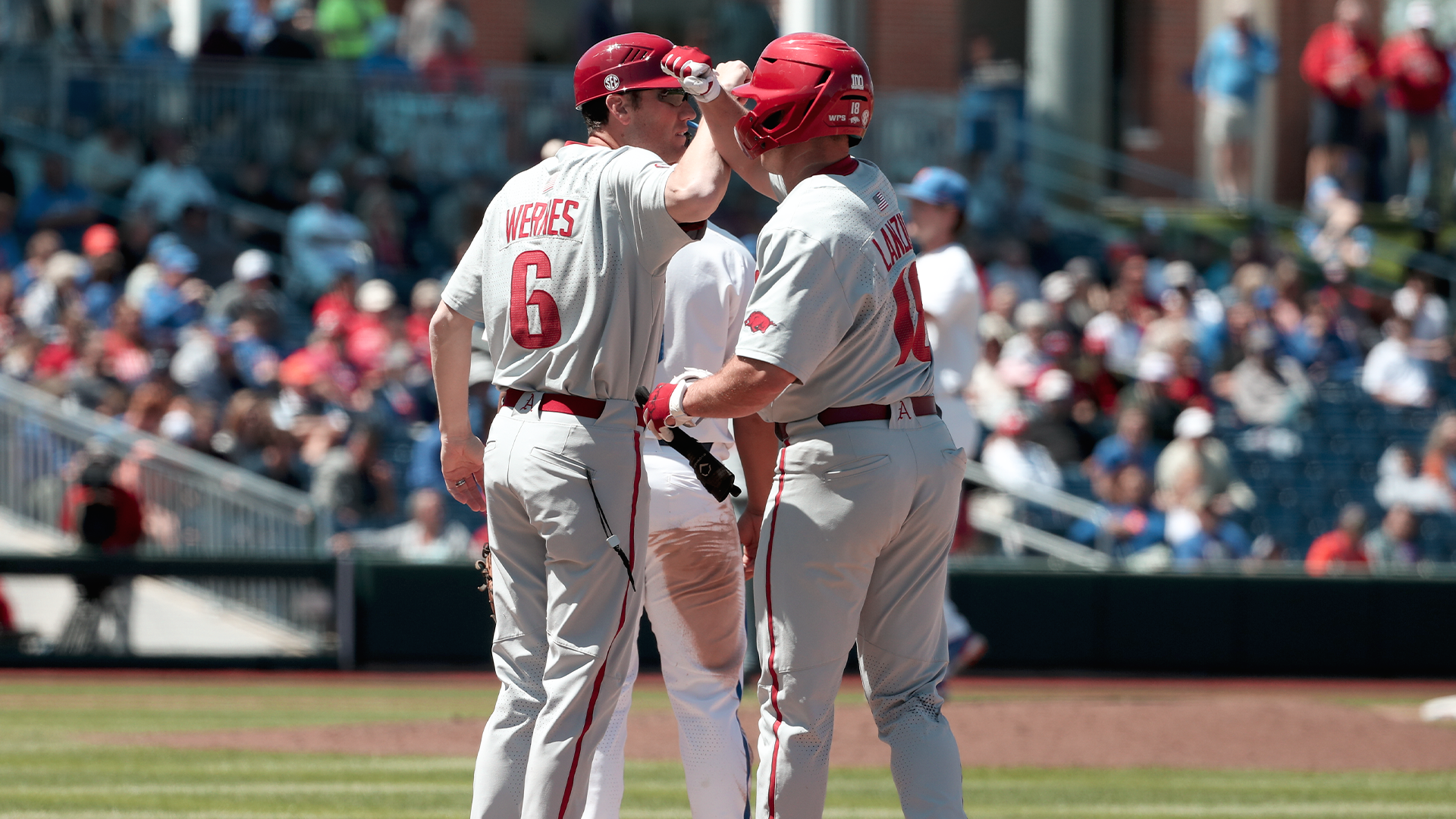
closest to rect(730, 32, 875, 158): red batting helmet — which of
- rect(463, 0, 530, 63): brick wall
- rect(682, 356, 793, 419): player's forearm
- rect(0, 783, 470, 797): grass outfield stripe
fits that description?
rect(682, 356, 793, 419): player's forearm

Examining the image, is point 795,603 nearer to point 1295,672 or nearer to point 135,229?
point 1295,672

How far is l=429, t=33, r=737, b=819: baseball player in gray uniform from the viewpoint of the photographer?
4.43 m

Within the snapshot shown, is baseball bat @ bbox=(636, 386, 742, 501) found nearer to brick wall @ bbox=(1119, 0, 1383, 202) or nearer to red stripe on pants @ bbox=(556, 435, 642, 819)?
red stripe on pants @ bbox=(556, 435, 642, 819)

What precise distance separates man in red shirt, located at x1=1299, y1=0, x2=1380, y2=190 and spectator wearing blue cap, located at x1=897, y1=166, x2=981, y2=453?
12.2 m

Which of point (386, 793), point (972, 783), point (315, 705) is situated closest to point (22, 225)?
point (315, 705)

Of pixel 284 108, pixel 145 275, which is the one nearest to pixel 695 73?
pixel 145 275

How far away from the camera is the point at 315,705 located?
10.2 meters

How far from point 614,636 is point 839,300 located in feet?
3.37

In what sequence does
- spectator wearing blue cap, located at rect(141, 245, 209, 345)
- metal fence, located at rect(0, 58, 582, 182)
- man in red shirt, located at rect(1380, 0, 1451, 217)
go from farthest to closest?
man in red shirt, located at rect(1380, 0, 1451, 217) < metal fence, located at rect(0, 58, 582, 182) < spectator wearing blue cap, located at rect(141, 245, 209, 345)

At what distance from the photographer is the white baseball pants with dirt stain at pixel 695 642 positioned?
4906 mm

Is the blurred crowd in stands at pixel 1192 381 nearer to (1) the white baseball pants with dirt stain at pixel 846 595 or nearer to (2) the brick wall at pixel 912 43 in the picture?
(2) the brick wall at pixel 912 43

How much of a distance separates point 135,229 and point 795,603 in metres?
11.6

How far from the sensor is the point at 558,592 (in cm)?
448

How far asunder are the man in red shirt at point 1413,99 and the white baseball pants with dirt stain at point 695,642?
601 inches
